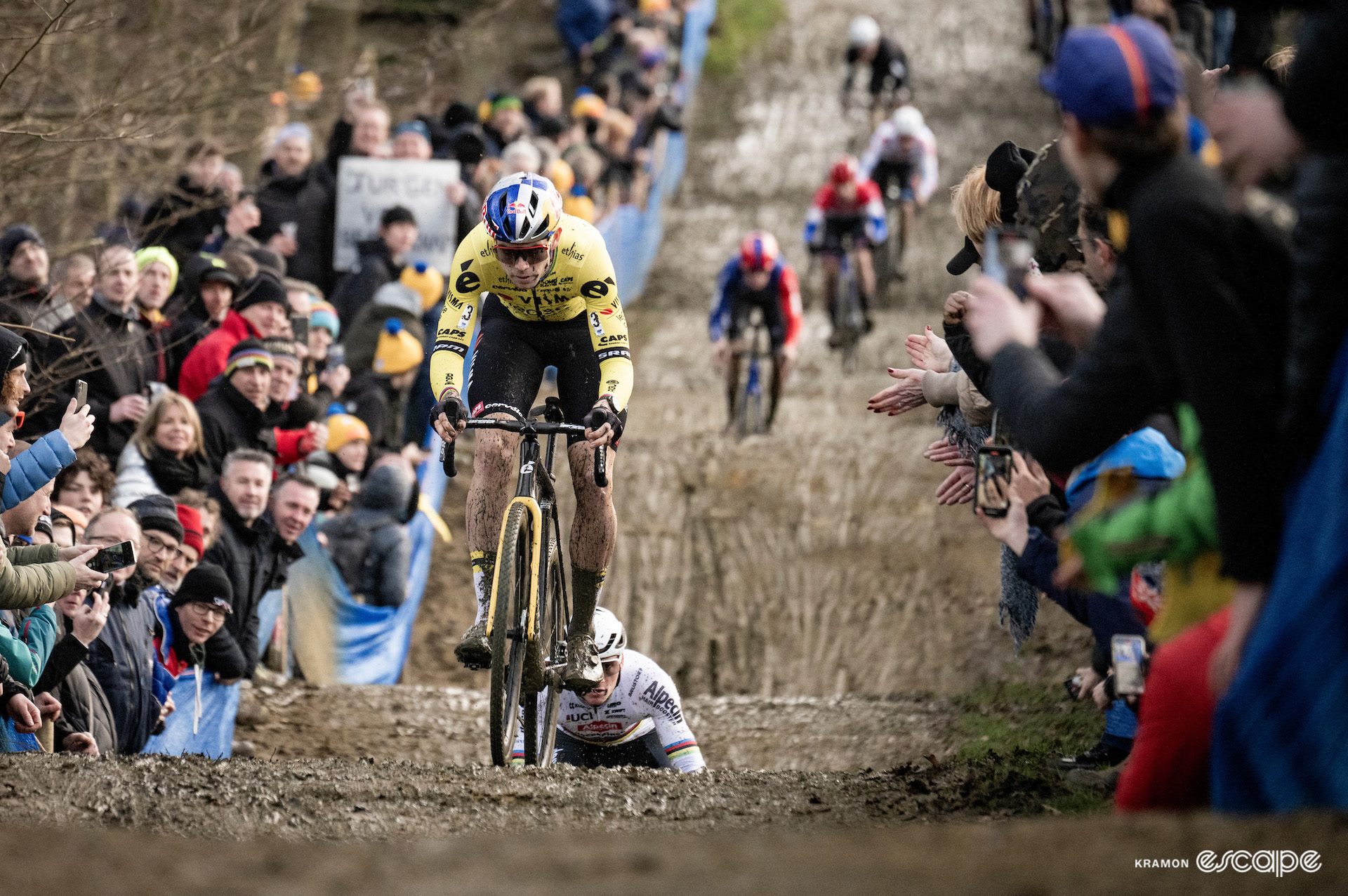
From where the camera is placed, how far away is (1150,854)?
3193 millimetres

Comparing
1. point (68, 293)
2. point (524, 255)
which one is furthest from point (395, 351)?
point (524, 255)

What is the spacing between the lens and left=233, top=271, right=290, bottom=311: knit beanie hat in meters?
10.3

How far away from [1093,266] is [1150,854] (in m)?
2.46

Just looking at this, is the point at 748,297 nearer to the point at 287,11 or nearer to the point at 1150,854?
the point at 287,11

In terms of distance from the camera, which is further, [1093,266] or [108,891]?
[1093,266]

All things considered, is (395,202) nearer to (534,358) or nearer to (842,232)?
(534,358)

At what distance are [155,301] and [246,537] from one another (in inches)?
81.4

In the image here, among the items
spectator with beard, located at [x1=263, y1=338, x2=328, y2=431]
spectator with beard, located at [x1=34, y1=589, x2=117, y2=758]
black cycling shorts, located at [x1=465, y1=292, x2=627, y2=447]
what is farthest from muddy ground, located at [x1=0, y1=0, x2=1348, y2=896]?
black cycling shorts, located at [x1=465, y1=292, x2=627, y2=447]

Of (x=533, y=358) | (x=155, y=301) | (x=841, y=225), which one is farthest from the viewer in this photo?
(x=841, y=225)

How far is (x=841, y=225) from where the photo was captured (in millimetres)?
19031

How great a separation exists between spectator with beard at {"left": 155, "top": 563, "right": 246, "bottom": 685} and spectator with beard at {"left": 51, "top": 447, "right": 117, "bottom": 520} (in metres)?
0.61

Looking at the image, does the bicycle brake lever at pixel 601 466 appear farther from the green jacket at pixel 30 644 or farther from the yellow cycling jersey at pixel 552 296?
the green jacket at pixel 30 644

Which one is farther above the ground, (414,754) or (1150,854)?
(1150,854)

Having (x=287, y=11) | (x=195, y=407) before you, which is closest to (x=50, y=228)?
(x=287, y=11)
